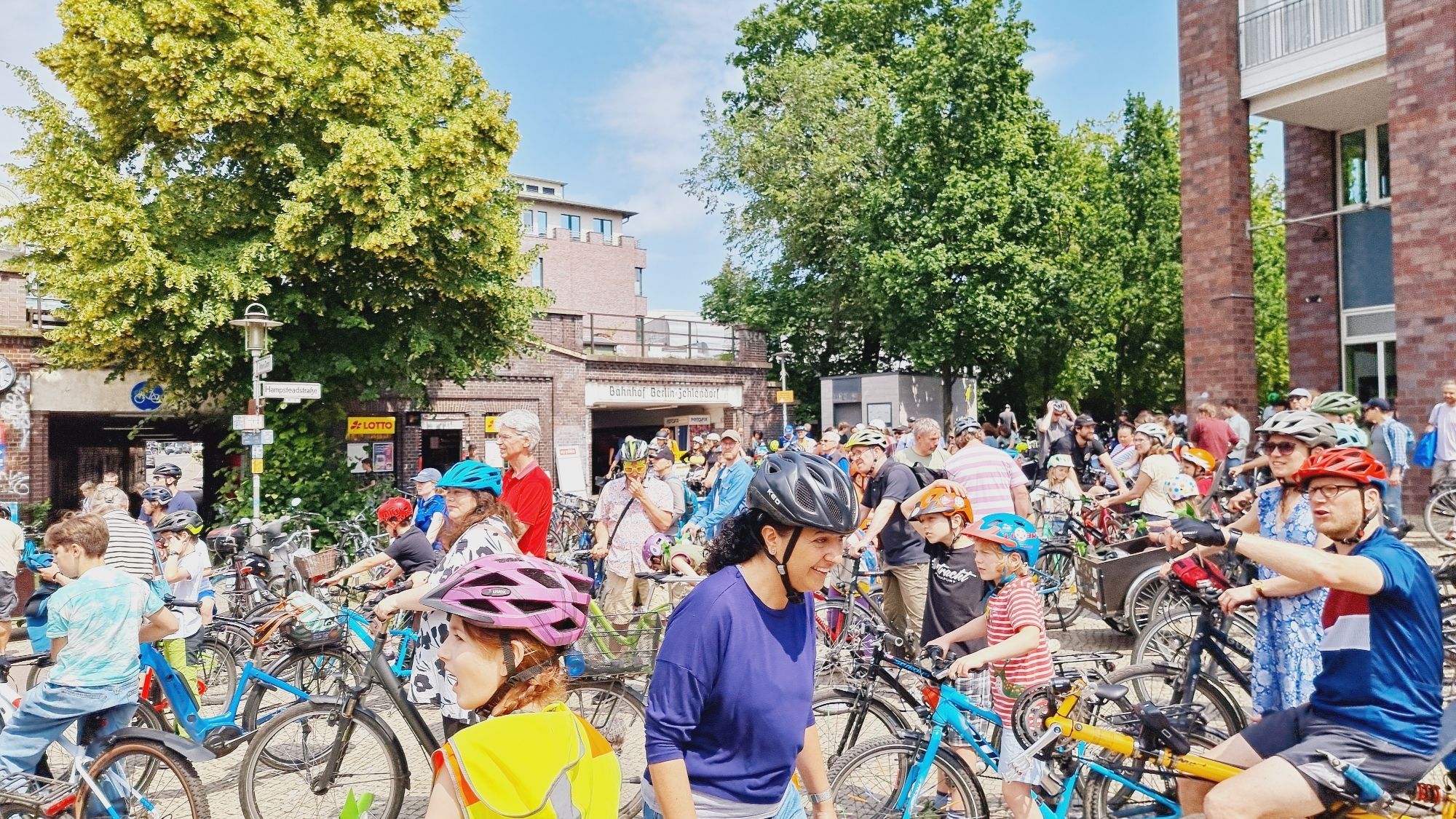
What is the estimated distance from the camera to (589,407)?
2789 centimetres

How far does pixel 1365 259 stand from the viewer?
17328 millimetres

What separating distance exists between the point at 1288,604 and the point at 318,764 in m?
4.43

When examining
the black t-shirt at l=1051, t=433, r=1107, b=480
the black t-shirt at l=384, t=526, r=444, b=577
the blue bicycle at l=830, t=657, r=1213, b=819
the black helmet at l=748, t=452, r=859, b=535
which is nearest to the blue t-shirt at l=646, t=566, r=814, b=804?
the black helmet at l=748, t=452, r=859, b=535

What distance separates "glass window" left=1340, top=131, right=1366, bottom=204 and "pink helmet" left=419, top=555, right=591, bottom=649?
18.9 m

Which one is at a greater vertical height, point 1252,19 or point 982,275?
point 1252,19

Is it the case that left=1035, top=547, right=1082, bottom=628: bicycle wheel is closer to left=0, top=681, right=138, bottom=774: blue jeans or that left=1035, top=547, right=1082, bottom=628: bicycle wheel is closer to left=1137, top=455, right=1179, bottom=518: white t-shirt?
left=1137, top=455, right=1179, bottom=518: white t-shirt

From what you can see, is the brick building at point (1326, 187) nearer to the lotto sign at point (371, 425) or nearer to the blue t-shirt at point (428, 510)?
the blue t-shirt at point (428, 510)

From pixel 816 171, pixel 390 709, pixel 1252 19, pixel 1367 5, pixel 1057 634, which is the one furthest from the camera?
pixel 816 171

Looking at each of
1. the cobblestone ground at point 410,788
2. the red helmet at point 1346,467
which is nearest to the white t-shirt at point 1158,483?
the cobblestone ground at point 410,788

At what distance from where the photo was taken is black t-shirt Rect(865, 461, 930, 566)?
24.0 feet

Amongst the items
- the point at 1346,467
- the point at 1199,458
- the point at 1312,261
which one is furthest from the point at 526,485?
the point at 1312,261

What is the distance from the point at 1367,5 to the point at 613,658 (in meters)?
16.2

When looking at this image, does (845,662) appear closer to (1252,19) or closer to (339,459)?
(339,459)

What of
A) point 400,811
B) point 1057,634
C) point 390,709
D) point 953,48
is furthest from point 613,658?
point 953,48
